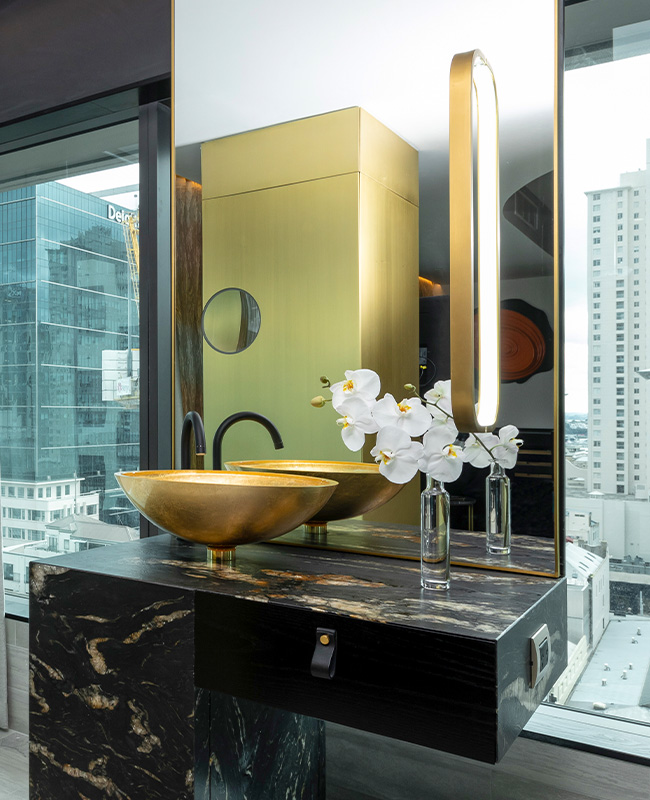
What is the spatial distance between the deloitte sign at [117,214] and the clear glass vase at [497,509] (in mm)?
1479

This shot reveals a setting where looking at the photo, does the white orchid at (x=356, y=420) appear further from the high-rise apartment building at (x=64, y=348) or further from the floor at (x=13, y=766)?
the floor at (x=13, y=766)

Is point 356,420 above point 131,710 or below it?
above

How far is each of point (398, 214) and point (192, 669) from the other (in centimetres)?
96

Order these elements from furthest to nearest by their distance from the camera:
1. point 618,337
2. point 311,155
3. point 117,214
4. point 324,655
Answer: point 117,214
point 311,155
point 618,337
point 324,655

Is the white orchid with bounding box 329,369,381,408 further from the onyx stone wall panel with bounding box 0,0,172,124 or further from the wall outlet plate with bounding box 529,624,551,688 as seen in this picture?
the onyx stone wall panel with bounding box 0,0,172,124

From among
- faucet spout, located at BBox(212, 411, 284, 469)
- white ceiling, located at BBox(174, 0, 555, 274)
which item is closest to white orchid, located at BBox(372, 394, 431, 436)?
white ceiling, located at BBox(174, 0, 555, 274)

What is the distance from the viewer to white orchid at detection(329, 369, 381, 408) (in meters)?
1.34

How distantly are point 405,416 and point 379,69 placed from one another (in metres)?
0.77

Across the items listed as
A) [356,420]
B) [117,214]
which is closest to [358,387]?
[356,420]

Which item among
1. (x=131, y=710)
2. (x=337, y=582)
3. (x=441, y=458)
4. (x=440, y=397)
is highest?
(x=440, y=397)

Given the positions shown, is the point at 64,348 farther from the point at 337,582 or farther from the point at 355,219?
the point at 337,582

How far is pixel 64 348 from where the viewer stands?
2326mm

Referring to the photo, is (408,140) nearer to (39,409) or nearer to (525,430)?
(525,430)

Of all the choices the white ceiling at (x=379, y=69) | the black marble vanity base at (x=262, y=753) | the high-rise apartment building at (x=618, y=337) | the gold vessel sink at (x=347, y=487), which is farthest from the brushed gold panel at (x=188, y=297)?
the high-rise apartment building at (x=618, y=337)
